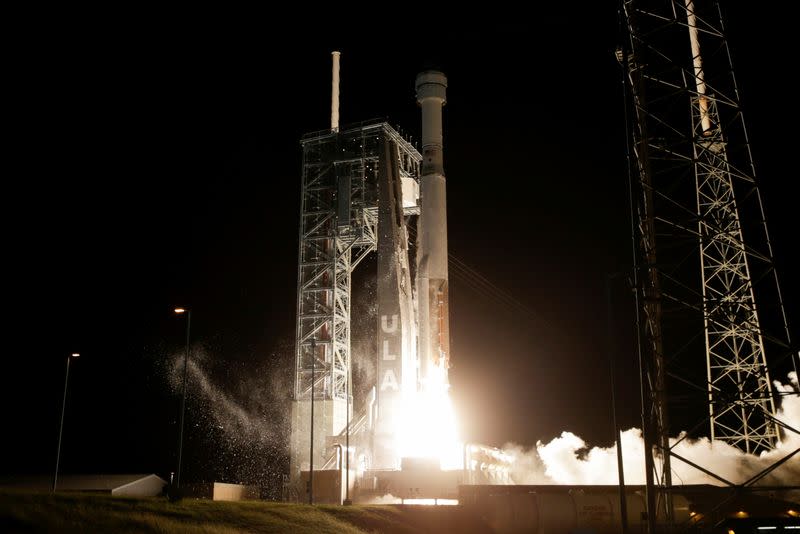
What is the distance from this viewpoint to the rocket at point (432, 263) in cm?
5294

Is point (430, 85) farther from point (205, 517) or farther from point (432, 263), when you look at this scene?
point (205, 517)

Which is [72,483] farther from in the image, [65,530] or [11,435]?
[65,530]

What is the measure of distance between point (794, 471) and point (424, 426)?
20.7 m

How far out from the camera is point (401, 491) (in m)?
47.8

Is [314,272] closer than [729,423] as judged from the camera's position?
Yes

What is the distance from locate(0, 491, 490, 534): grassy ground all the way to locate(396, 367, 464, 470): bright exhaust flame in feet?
33.1

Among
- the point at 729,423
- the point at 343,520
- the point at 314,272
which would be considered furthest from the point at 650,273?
the point at 729,423

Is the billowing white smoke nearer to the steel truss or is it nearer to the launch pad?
the launch pad

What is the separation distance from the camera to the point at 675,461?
48562 mm

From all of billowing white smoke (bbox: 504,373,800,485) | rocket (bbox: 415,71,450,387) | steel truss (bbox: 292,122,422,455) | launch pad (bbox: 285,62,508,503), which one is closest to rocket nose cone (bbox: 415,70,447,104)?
launch pad (bbox: 285,62,508,503)

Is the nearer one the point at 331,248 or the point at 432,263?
the point at 432,263

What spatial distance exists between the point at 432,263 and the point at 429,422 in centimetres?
999

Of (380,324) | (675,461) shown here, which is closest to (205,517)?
(380,324)

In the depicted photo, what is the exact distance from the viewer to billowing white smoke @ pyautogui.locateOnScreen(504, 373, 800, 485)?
44.2 m
